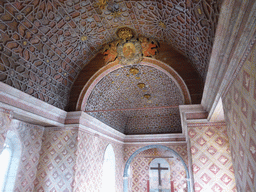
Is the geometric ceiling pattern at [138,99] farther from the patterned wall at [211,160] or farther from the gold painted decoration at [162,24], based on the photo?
the gold painted decoration at [162,24]

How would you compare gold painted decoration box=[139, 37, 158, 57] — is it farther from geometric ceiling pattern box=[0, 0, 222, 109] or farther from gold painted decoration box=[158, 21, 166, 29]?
gold painted decoration box=[158, 21, 166, 29]

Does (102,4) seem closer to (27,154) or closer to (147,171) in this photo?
(27,154)

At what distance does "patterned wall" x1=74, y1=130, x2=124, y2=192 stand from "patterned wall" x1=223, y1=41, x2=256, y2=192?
5254 millimetres

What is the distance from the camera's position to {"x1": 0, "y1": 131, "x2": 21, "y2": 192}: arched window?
570 cm

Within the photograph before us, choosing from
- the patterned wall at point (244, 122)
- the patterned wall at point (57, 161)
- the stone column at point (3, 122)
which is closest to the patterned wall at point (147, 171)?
the patterned wall at point (57, 161)

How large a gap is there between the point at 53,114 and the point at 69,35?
112 inches

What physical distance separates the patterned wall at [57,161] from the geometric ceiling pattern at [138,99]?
1436mm

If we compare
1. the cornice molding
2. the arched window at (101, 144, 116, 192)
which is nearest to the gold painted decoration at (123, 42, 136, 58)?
the cornice molding

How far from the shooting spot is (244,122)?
108 inches

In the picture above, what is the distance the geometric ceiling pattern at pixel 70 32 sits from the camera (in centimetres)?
469

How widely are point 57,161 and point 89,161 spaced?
147cm

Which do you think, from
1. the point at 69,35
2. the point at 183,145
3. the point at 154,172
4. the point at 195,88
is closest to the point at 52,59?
the point at 69,35

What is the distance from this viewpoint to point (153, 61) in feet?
23.6

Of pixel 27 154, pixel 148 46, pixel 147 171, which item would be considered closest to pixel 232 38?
pixel 148 46
